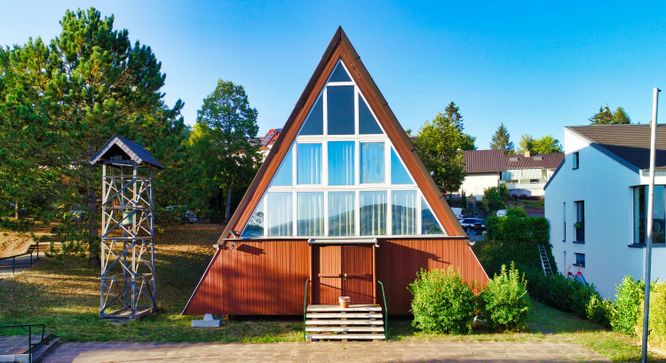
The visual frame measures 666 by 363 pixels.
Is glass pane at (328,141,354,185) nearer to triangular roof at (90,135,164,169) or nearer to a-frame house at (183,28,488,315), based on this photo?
a-frame house at (183,28,488,315)

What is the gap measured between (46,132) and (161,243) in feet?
35.9

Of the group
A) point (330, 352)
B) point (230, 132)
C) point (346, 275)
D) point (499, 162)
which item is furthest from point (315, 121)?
point (499, 162)

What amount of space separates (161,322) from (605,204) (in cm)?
1795

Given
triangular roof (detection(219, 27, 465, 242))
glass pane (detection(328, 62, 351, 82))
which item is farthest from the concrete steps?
glass pane (detection(328, 62, 351, 82))

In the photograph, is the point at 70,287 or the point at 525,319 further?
the point at 70,287

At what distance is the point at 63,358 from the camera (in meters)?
10.4

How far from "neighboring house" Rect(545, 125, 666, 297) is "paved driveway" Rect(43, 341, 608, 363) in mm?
8397

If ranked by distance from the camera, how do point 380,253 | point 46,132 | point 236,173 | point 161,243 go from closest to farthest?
point 380,253, point 46,132, point 161,243, point 236,173

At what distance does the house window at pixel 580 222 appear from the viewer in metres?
21.4

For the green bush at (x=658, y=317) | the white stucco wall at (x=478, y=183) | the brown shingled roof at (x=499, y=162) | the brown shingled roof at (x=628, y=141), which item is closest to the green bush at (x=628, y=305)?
the green bush at (x=658, y=317)

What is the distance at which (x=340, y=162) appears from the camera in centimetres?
1405

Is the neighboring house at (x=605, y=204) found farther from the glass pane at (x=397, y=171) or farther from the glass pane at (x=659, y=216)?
the glass pane at (x=397, y=171)

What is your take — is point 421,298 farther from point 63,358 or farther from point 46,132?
point 46,132

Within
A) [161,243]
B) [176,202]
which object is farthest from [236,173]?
[176,202]
